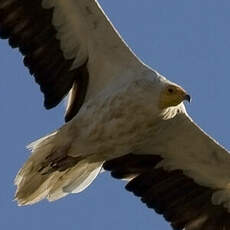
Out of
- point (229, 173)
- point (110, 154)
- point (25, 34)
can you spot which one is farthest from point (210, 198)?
point (25, 34)

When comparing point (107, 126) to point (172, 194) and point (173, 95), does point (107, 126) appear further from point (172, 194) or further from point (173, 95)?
point (172, 194)

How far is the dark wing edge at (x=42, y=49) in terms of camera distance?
46.2 feet

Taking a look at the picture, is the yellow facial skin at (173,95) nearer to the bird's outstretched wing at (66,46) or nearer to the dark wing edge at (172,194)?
the bird's outstretched wing at (66,46)

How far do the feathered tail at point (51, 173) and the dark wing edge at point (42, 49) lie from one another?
0.40m

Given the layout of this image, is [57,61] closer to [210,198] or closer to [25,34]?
[25,34]

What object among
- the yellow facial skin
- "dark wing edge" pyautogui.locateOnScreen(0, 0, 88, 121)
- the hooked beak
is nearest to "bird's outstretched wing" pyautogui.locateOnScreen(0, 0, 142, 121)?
"dark wing edge" pyautogui.locateOnScreen(0, 0, 88, 121)

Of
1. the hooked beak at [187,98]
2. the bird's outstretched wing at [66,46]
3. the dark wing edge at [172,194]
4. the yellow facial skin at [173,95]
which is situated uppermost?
the bird's outstretched wing at [66,46]

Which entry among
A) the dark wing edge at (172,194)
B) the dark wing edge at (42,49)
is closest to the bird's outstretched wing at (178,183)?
the dark wing edge at (172,194)

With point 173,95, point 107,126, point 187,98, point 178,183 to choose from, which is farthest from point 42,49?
point 178,183

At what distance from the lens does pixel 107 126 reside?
44.8 feet

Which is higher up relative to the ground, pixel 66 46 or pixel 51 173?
pixel 66 46

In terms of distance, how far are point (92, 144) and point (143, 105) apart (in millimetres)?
656

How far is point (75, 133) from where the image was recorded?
13859 mm

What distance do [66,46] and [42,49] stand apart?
242 millimetres
